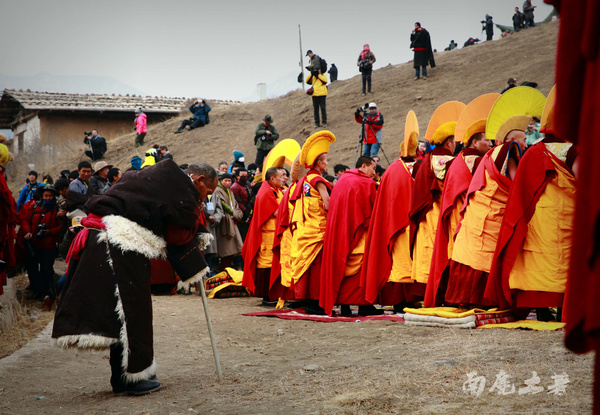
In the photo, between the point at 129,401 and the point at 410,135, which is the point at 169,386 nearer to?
the point at 129,401

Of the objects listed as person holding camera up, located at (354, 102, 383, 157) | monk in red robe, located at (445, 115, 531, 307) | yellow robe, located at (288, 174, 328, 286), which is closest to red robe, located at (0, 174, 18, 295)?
yellow robe, located at (288, 174, 328, 286)

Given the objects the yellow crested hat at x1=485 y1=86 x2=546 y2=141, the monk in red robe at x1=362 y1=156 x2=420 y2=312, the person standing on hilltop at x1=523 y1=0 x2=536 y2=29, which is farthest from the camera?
the person standing on hilltop at x1=523 y1=0 x2=536 y2=29

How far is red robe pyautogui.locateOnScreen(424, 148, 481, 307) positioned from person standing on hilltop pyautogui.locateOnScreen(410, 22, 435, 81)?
1647cm

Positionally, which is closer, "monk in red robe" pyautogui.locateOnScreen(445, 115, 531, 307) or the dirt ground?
the dirt ground

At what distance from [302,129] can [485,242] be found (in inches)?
686

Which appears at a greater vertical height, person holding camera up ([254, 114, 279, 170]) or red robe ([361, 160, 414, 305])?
person holding camera up ([254, 114, 279, 170])

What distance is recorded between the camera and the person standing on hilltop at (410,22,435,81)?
72.6 ft

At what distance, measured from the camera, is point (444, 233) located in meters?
6.79

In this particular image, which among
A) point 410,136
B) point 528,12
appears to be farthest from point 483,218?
point 528,12

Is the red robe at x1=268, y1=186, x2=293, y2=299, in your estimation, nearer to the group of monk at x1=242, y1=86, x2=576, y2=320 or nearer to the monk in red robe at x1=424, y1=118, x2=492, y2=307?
the group of monk at x1=242, y1=86, x2=576, y2=320

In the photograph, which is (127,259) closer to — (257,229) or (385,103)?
(257,229)

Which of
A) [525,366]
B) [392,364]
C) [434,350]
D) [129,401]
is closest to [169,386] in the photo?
[129,401]

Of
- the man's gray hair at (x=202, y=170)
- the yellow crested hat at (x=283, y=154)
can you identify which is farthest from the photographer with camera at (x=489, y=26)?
the man's gray hair at (x=202, y=170)

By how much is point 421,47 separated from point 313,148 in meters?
16.5
